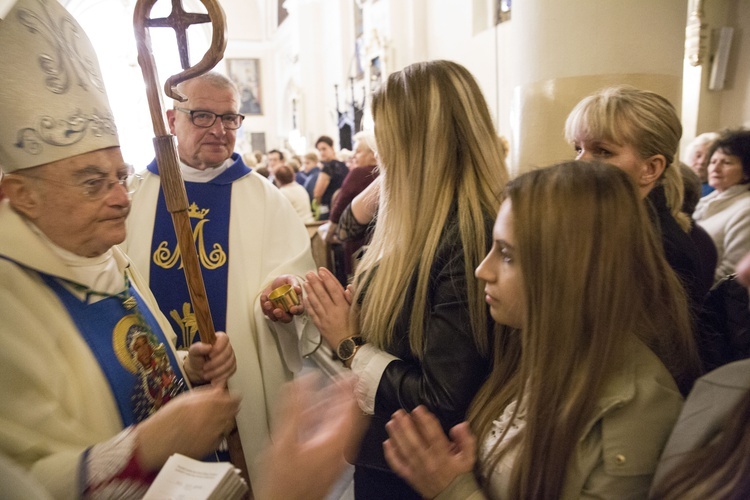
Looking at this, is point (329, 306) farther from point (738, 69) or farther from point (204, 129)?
point (738, 69)

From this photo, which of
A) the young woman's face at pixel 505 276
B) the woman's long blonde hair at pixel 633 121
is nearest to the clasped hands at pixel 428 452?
the young woman's face at pixel 505 276

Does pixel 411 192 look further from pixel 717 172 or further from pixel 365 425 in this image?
pixel 717 172

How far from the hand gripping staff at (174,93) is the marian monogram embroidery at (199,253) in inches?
29.0

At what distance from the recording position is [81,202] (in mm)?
1279

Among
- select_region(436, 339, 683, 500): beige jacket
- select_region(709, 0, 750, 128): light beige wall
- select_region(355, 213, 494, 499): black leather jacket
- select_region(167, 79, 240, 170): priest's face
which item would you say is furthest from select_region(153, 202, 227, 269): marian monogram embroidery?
select_region(709, 0, 750, 128): light beige wall

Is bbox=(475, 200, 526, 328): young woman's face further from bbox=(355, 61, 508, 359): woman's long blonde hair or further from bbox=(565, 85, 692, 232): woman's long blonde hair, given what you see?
bbox=(565, 85, 692, 232): woman's long blonde hair

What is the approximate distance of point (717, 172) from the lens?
10.3 feet

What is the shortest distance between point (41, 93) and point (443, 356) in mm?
1121

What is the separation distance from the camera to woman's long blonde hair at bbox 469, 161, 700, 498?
3.56ft

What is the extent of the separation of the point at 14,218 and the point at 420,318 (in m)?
0.98

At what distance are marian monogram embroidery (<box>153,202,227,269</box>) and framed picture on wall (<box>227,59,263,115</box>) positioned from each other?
22.5 metres

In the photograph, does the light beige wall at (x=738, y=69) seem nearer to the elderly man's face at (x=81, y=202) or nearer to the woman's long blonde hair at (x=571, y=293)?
the woman's long blonde hair at (x=571, y=293)

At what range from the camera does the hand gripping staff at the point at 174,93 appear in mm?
1490

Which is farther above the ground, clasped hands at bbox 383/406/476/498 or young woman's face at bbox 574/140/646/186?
young woman's face at bbox 574/140/646/186
